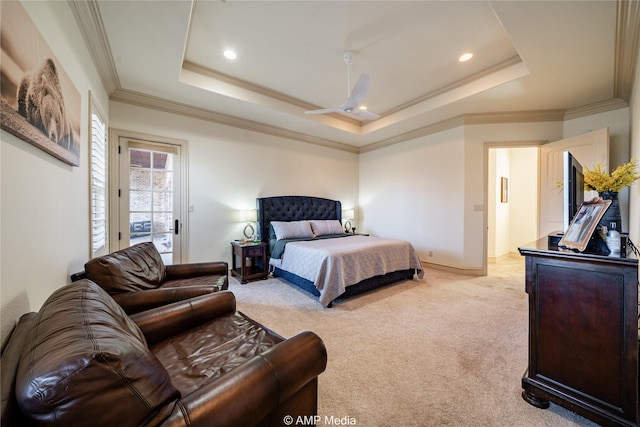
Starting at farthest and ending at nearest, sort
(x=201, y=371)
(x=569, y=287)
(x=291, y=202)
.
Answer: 1. (x=291, y=202)
2. (x=569, y=287)
3. (x=201, y=371)

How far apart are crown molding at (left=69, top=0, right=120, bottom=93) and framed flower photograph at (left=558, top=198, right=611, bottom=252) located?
3.80m

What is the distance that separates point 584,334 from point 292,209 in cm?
418

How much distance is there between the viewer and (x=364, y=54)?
9.66 ft

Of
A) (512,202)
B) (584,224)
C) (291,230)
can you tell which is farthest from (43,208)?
(512,202)

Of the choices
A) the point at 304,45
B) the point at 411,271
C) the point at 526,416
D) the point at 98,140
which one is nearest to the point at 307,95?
the point at 304,45

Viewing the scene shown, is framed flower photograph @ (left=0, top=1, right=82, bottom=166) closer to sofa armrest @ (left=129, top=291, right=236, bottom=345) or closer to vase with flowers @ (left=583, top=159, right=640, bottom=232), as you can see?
sofa armrest @ (left=129, top=291, right=236, bottom=345)

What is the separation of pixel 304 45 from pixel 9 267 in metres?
3.02

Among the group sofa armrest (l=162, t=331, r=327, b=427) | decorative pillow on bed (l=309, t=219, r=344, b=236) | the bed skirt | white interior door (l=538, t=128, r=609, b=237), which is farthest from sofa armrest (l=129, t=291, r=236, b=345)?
white interior door (l=538, t=128, r=609, b=237)

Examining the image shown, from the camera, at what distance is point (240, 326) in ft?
5.12

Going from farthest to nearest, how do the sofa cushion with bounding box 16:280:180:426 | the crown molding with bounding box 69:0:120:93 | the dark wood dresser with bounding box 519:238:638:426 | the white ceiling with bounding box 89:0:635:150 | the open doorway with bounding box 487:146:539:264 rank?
the open doorway with bounding box 487:146:539:264 → the white ceiling with bounding box 89:0:635:150 → the crown molding with bounding box 69:0:120:93 → the dark wood dresser with bounding box 519:238:638:426 → the sofa cushion with bounding box 16:280:180:426

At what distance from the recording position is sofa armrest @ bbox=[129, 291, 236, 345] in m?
1.37

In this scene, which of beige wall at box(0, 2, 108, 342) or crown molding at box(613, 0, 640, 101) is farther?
crown molding at box(613, 0, 640, 101)

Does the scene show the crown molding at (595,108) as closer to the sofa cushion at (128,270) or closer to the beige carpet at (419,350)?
the beige carpet at (419,350)

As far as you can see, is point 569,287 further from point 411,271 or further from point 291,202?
point 291,202
